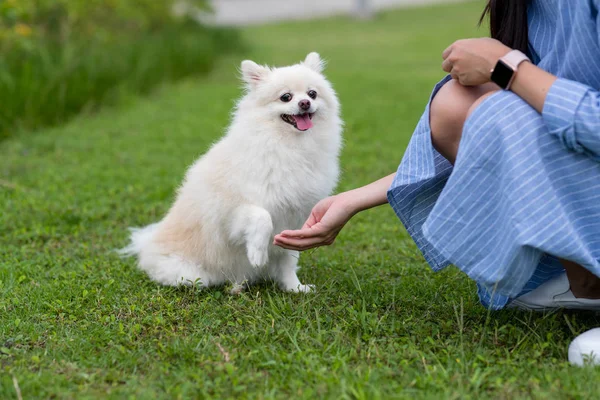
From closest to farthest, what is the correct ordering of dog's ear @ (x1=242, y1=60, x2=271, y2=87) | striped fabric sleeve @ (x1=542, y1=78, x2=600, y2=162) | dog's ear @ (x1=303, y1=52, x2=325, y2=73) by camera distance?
1. striped fabric sleeve @ (x1=542, y1=78, x2=600, y2=162)
2. dog's ear @ (x1=242, y1=60, x2=271, y2=87)
3. dog's ear @ (x1=303, y1=52, x2=325, y2=73)

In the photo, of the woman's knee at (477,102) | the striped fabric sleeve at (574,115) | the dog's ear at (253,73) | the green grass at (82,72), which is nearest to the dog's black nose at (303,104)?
the dog's ear at (253,73)

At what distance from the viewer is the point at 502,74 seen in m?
2.06

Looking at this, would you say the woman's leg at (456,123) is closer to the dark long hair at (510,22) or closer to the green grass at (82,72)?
the dark long hair at (510,22)

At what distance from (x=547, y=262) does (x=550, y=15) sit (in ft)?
2.65

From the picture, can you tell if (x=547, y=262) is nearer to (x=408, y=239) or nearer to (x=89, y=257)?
(x=408, y=239)

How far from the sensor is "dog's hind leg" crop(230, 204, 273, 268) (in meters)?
2.60

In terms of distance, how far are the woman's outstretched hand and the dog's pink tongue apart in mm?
410

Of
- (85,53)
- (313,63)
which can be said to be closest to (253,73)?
(313,63)

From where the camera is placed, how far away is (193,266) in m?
2.93

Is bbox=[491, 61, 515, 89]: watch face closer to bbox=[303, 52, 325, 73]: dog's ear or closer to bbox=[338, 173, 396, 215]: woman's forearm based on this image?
bbox=[338, 173, 396, 215]: woman's forearm

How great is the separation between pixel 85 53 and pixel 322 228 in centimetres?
561

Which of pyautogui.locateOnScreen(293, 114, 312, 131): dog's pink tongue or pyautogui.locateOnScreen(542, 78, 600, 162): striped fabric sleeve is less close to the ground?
pyautogui.locateOnScreen(542, 78, 600, 162): striped fabric sleeve

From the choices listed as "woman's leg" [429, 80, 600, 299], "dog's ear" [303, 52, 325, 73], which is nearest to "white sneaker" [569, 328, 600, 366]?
"woman's leg" [429, 80, 600, 299]

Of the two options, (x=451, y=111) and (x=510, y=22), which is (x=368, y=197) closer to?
(x=451, y=111)
